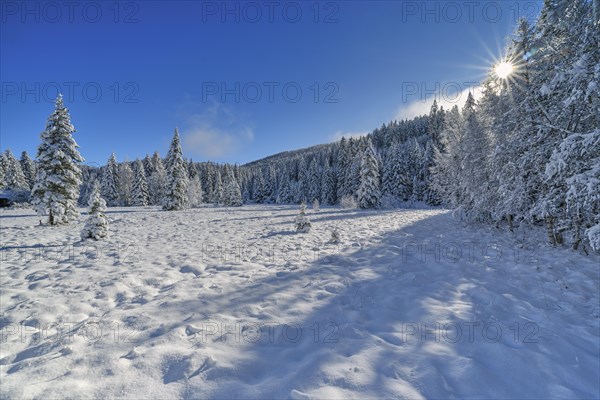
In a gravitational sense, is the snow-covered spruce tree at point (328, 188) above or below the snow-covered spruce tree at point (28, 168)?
below

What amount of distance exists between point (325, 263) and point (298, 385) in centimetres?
530

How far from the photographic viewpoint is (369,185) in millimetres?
36812

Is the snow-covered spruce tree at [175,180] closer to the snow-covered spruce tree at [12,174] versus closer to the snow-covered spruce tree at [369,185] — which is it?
the snow-covered spruce tree at [369,185]

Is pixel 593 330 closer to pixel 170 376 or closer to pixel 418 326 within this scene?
pixel 418 326

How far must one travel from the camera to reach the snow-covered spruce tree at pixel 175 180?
3391cm

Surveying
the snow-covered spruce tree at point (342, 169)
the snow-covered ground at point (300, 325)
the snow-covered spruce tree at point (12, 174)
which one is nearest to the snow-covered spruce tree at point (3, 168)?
the snow-covered spruce tree at point (12, 174)

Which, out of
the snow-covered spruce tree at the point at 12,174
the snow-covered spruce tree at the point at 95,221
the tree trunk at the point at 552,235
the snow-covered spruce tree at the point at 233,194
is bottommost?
the tree trunk at the point at 552,235

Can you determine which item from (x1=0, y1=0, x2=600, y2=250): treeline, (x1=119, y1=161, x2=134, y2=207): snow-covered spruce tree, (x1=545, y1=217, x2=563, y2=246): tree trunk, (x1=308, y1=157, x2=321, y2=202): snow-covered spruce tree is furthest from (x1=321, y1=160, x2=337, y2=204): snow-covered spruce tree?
(x1=545, y1=217, x2=563, y2=246): tree trunk

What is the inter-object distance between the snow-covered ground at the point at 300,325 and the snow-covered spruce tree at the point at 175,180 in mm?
25509

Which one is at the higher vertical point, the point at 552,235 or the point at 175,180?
the point at 175,180

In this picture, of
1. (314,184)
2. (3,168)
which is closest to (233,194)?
(314,184)

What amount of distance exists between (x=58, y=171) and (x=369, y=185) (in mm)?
Result: 32594

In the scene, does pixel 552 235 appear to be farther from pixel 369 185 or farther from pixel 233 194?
pixel 233 194

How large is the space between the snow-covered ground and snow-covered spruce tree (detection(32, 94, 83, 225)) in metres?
11.2
